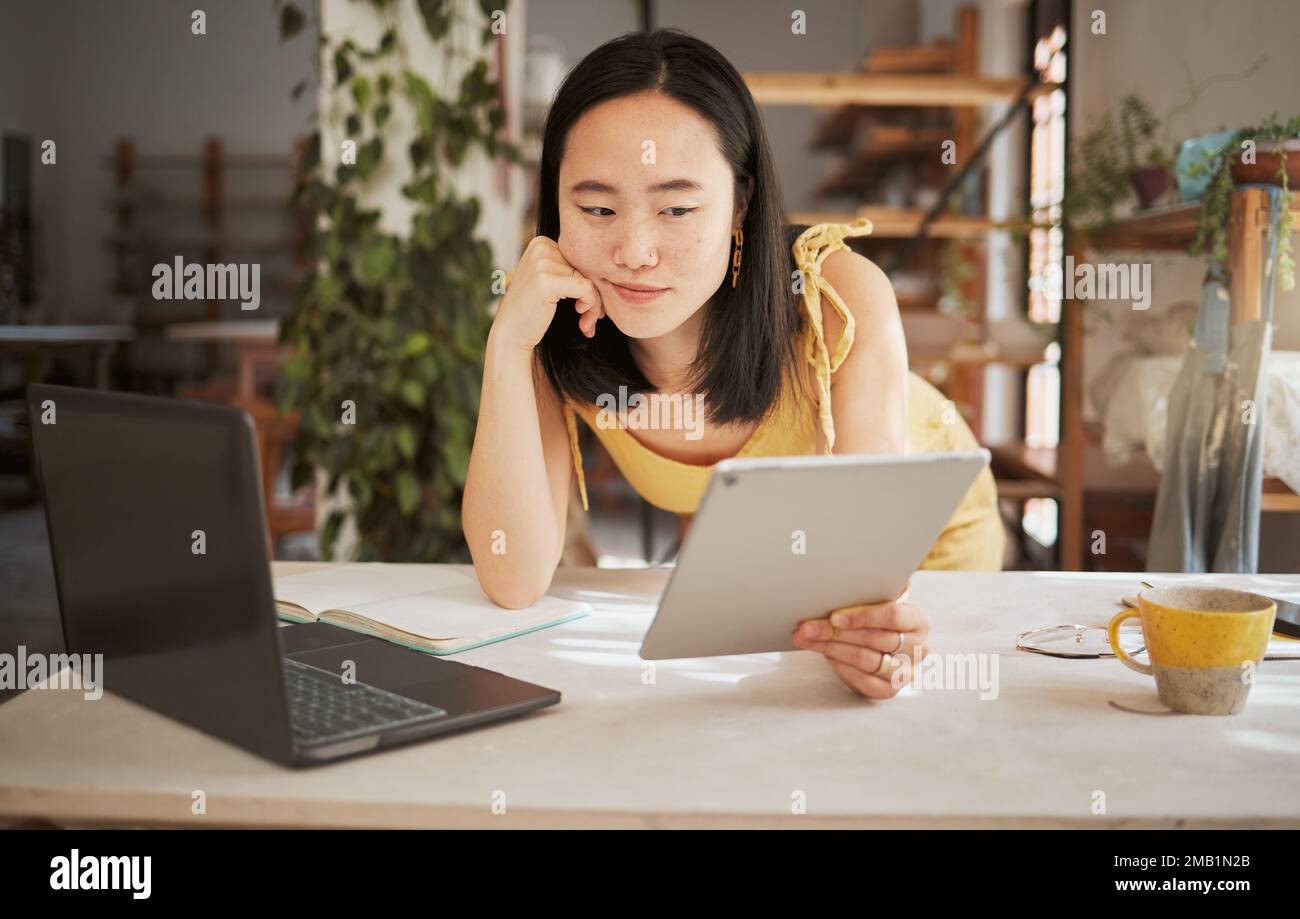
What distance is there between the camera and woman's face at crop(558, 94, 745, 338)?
1.17m

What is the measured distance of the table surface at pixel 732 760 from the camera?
0.68 meters

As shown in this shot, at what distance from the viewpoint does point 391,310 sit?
287 centimetres

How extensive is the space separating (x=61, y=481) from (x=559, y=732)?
1.37 feet

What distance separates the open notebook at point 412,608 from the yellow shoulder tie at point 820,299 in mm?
382

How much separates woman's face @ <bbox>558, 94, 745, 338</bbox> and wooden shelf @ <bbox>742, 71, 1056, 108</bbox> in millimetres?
2410

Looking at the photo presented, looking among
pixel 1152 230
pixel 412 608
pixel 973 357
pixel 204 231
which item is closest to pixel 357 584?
pixel 412 608

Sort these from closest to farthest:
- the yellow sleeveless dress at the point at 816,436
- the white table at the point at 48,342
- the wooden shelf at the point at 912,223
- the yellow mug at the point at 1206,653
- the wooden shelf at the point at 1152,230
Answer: the yellow mug at the point at 1206,653
the yellow sleeveless dress at the point at 816,436
the wooden shelf at the point at 1152,230
the wooden shelf at the point at 912,223
the white table at the point at 48,342

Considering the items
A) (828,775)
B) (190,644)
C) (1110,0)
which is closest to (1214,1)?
(1110,0)

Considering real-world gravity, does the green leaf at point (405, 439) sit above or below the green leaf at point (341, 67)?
below

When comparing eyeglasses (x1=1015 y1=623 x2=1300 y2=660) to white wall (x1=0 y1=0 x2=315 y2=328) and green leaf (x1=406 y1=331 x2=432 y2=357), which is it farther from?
white wall (x1=0 y1=0 x2=315 y2=328)

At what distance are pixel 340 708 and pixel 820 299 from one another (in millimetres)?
806

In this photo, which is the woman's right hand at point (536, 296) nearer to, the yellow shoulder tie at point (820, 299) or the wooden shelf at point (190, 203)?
the yellow shoulder tie at point (820, 299)

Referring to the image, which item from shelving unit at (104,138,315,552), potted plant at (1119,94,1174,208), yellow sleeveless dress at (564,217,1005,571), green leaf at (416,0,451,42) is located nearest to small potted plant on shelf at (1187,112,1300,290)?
potted plant at (1119,94,1174,208)

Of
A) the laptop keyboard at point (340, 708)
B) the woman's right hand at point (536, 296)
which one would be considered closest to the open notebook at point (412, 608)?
the laptop keyboard at point (340, 708)
